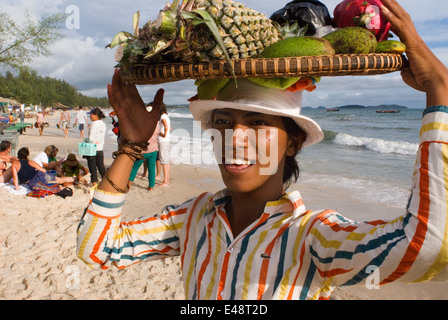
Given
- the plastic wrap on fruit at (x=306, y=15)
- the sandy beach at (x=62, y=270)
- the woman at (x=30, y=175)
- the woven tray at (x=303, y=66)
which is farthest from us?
the woman at (x=30, y=175)

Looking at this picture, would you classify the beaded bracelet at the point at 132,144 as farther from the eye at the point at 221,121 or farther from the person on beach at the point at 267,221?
the eye at the point at 221,121

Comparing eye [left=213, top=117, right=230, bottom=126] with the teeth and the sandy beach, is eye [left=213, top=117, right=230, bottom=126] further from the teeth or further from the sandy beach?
the sandy beach

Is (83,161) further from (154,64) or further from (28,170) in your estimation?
(154,64)

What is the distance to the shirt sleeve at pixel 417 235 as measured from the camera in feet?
2.94

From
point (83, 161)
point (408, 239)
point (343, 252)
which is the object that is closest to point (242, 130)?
point (343, 252)

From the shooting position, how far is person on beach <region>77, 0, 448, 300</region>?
3.07 feet

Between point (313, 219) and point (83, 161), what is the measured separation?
1126 cm

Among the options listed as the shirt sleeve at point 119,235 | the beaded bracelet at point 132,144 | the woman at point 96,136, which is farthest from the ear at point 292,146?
the woman at point 96,136

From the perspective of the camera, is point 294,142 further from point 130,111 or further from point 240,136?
point 130,111

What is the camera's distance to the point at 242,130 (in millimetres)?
1344

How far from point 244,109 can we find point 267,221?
47 cm

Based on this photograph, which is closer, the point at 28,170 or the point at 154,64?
the point at 154,64

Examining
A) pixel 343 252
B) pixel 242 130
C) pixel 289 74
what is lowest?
pixel 343 252

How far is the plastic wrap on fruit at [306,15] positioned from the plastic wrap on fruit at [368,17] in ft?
0.30
